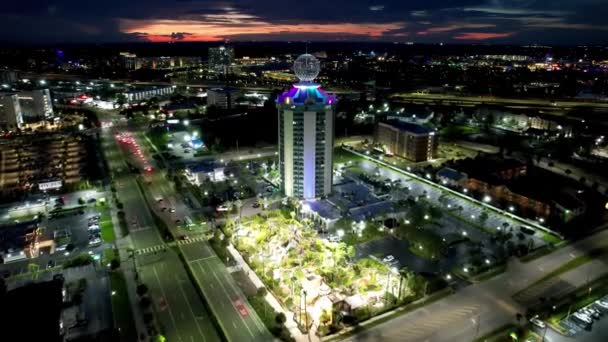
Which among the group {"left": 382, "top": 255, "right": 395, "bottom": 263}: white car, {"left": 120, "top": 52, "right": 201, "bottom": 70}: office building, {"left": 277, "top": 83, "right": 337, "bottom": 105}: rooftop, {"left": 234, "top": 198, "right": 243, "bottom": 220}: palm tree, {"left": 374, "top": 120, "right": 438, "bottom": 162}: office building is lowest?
{"left": 382, "top": 255, "right": 395, "bottom": 263}: white car

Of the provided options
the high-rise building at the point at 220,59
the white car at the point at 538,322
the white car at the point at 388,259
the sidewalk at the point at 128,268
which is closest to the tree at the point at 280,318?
the sidewalk at the point at 128,268

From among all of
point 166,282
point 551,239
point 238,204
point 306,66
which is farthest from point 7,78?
point 551,239

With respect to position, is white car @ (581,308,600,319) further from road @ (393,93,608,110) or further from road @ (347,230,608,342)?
road @ (393,93,608,110)

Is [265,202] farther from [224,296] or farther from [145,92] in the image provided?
[145,92]

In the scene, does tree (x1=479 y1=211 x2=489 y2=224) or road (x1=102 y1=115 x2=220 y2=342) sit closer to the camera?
road (x1=102 y1=115 x2=220 y2=342)

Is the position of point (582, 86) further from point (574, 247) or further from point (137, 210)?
point (137, 210)

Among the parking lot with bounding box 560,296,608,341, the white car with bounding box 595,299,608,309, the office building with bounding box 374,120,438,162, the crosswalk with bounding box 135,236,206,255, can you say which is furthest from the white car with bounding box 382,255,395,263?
the office building with bounding box 374,120,438,162

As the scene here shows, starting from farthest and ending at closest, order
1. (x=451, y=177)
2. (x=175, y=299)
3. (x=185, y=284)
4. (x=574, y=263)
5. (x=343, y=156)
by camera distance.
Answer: (x=343, y=156) → (x=451, y=177) → (x=574, y=263) → (x=185, y=284) → (x=175, y=299)
